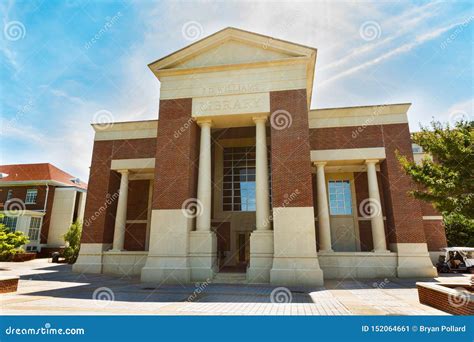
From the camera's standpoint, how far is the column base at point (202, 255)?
15.1m

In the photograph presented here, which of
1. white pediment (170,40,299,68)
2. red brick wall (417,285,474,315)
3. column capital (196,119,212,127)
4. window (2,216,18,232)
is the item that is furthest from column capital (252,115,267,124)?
window (2,216,18,232)

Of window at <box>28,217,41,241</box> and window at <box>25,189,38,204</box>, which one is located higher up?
window at <box>25,189,38,204</box>

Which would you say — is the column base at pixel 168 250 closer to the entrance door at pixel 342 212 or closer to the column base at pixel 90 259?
the column base at pixel 90 259

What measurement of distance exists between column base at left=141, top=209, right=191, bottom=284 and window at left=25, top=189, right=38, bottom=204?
31.2 m

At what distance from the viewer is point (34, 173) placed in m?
39.4

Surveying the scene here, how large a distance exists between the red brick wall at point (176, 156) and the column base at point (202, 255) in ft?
6.83

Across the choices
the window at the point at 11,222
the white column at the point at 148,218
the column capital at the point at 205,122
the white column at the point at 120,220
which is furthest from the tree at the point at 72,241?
the column capital at the point at 205,122

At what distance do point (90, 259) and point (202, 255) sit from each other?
369 inches

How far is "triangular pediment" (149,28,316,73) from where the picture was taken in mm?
16953

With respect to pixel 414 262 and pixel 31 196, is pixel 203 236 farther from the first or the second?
pixel 31 196

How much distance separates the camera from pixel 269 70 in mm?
17031

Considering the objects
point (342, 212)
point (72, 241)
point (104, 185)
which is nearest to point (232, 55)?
point (104, 185)

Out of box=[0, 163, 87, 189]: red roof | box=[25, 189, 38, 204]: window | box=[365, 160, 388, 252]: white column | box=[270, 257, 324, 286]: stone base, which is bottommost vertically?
box=[270, 257, 324, 286]: stone base

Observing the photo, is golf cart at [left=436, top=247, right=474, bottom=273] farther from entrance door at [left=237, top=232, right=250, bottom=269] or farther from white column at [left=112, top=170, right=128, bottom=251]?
white column at [left=112, top=170, right=128, bottom=251]
